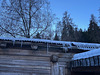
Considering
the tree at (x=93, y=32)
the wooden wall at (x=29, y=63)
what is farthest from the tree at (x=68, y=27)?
the wooden wall at (x=29, y=63)

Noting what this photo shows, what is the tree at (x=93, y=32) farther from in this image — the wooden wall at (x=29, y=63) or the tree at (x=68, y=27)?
the wooden wall at (x=29, y=63)

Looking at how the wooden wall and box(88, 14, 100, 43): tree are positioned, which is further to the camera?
box(88, 14, 100, 43): tree

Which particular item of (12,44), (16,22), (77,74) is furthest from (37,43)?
(16,22)

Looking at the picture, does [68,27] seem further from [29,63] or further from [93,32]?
[29,63]

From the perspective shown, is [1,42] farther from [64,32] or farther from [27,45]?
[64,32]

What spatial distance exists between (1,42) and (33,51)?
5.48 ft

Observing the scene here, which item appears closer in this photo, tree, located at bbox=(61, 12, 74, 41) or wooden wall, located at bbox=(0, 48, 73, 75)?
wooden wall, located at bbox=(0, 48, 73, 75)

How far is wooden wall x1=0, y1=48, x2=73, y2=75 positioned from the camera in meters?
6.71

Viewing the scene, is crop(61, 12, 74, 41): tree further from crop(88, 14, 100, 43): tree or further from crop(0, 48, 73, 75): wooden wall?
crop(0, 48, 73, 75): wooden wall

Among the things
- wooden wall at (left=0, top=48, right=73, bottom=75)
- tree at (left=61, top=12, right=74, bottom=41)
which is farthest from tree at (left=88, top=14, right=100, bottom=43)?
wooden wall at (left=0, top=48, right=73, bottom=75)

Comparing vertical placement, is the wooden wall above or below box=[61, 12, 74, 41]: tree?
below

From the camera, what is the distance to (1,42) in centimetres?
654

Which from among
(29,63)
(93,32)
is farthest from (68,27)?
(29,63)

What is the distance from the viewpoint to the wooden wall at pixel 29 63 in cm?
671
